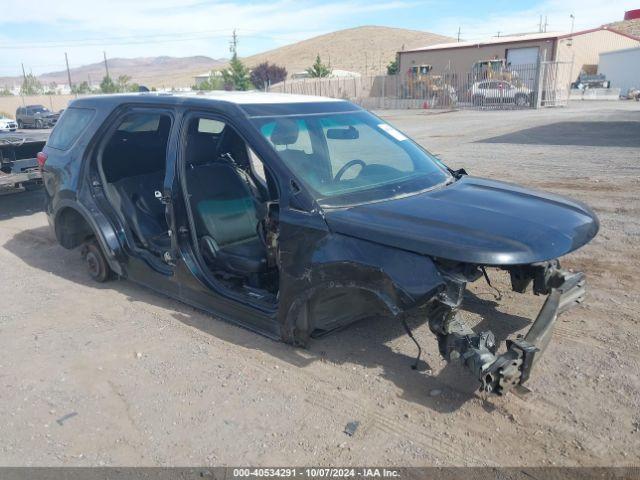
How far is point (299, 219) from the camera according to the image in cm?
339

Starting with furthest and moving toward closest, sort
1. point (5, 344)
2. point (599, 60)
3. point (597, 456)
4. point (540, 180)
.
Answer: point (599, 60), point (540, 180), point (5, 344), point (597, 456)

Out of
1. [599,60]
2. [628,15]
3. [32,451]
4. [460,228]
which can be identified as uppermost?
[628,15]

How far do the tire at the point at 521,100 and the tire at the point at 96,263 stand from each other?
92.8ft

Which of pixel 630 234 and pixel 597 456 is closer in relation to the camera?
pixel 597 456

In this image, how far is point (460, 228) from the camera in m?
2.98

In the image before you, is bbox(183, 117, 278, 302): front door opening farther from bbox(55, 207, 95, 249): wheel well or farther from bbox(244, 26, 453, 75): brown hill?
bbox(244, 26, 453, 75): brown hill

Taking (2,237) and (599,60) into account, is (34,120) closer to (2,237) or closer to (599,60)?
(2,237)

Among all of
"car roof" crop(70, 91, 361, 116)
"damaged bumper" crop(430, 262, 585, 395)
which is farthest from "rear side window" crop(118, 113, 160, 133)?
"damaged bumper" crop(430, 262, 585, 395)

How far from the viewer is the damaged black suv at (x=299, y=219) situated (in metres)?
2.96

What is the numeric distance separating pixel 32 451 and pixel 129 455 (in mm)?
563

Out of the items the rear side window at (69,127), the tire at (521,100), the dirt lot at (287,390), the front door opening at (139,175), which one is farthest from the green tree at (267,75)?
the dirt lot at (287,390)

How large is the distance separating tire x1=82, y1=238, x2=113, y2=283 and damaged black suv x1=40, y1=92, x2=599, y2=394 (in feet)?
0.05

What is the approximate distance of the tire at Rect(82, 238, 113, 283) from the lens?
5.25 m

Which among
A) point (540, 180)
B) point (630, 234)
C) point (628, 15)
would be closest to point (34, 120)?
point (540, 180)
